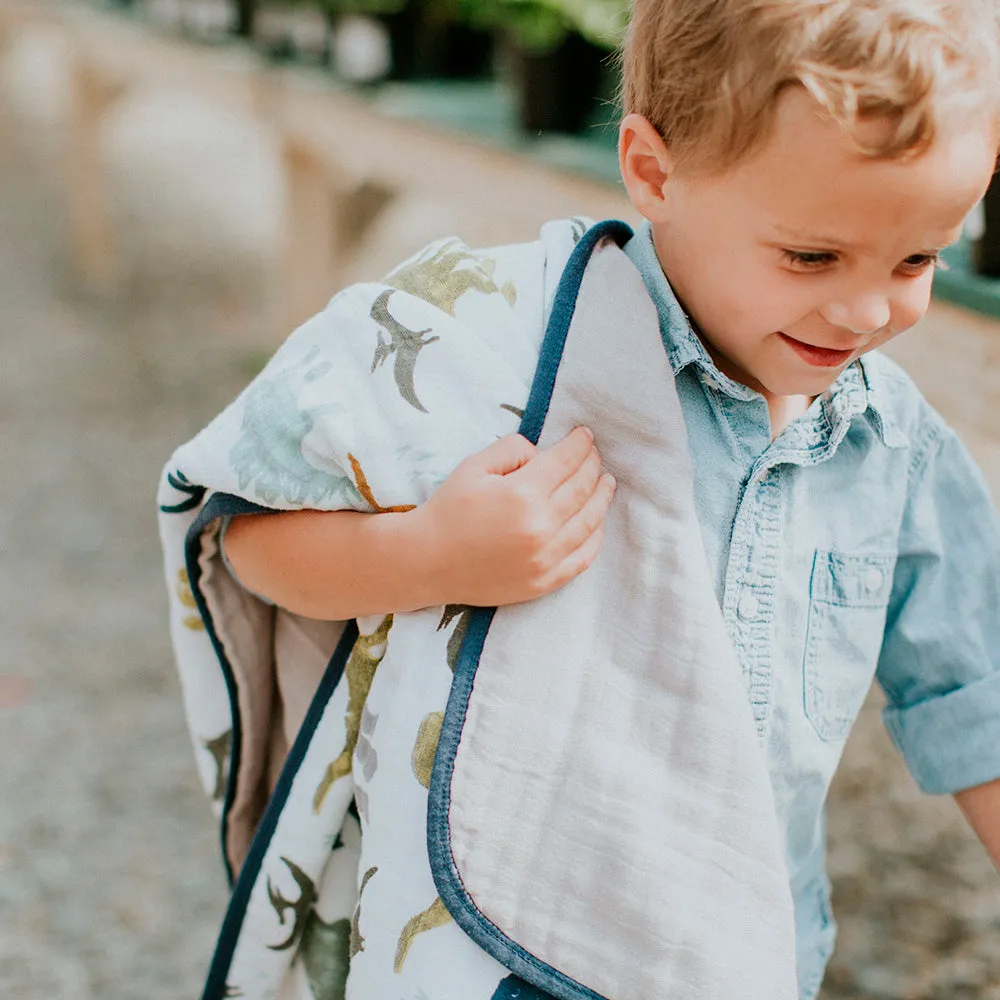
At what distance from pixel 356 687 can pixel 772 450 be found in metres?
0.31

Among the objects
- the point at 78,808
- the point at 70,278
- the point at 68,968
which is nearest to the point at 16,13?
the point at 70,278

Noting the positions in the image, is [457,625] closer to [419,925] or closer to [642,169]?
[419,925]

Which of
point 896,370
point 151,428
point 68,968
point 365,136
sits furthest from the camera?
point 151,428

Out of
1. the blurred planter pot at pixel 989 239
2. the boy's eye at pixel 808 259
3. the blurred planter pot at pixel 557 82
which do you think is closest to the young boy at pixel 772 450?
the boy's eye at pixel 808 259

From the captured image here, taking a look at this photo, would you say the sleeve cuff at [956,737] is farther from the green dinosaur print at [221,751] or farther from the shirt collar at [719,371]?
the green dinosaur print at [221,751]

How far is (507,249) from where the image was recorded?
75cm

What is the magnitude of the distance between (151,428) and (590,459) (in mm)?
2297

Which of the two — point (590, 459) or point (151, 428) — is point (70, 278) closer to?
point (151, 428)

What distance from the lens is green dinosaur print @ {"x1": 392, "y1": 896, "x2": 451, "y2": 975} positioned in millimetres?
676

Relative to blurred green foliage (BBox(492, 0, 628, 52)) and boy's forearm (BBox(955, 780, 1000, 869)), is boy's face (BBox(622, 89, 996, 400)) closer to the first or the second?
boy's forearm (BBox(955, 780, 1000, 869))

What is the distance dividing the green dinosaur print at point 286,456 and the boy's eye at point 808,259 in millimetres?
274

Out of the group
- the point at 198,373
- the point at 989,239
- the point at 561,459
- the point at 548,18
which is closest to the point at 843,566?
the point at 561,459

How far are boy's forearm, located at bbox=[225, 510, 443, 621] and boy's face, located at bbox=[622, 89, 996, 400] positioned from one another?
0.22m

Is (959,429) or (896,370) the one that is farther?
(959,429)
